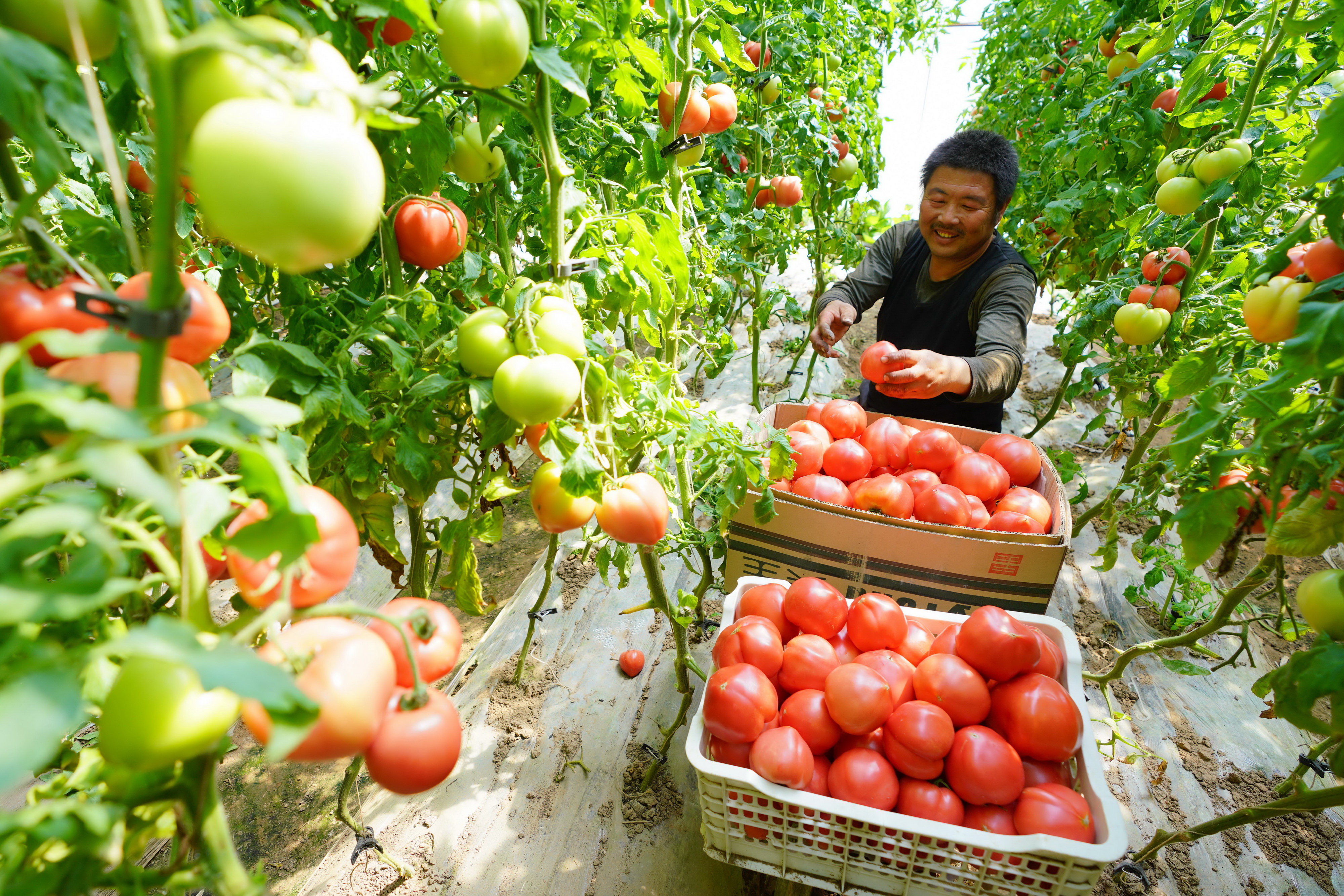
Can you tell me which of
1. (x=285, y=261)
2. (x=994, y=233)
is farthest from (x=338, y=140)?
(x=994, y=233)

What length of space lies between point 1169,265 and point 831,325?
89 centimetres

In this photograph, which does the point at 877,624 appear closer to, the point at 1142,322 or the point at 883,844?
the point at 883,844

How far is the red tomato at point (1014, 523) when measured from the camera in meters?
1.54

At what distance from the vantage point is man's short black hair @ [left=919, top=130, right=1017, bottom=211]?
2.04 m

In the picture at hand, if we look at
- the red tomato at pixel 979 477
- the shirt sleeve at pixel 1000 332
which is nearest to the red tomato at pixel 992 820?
the red tomato at pixel 979 477

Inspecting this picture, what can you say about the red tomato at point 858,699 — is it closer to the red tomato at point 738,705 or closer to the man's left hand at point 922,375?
the red tomato at point 738,705

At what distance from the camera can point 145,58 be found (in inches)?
14.5

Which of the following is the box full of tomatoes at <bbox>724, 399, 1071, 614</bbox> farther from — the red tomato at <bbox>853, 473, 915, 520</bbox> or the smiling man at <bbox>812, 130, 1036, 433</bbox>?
the smiling man at <bbox>812, 130, 1036, 433</bbox>

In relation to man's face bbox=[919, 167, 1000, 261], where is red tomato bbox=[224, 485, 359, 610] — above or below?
below

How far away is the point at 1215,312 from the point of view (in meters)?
1.70

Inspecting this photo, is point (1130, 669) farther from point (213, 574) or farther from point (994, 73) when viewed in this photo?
point (994, 73)

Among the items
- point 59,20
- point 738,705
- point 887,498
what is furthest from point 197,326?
point 887,498

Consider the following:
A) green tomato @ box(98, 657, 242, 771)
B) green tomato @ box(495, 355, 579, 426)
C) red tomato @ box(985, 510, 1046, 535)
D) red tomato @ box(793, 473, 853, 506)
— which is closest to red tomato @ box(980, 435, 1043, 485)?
red tomato @ box(985, 510, 1046, 535)

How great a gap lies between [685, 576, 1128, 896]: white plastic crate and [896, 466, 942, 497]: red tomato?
509 mm
